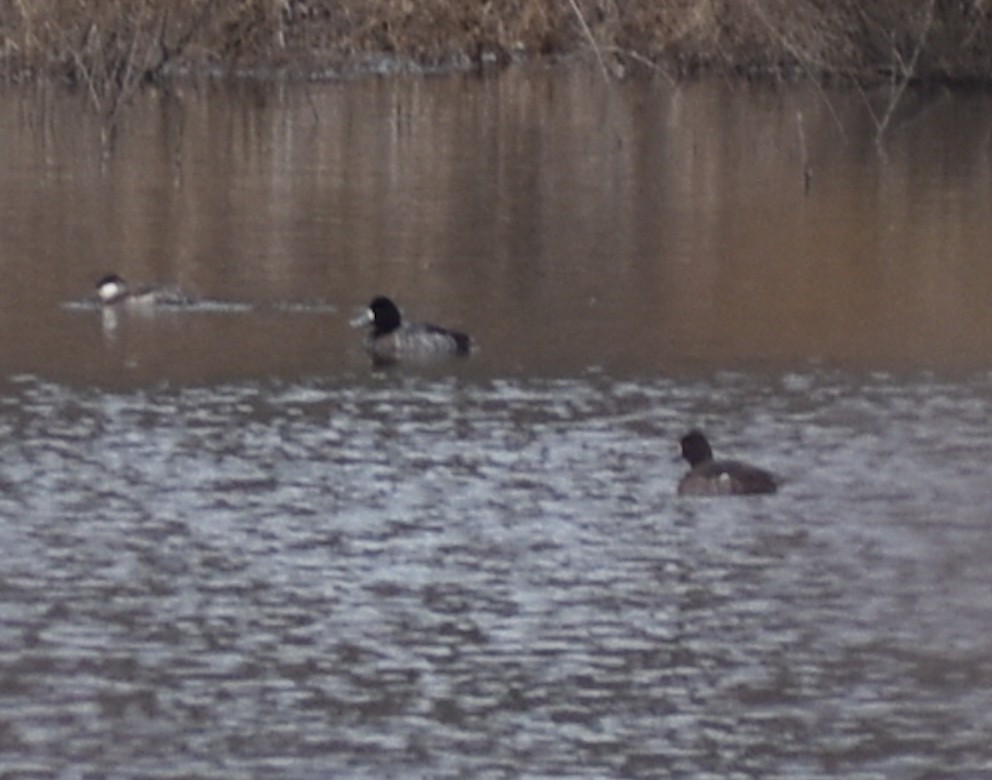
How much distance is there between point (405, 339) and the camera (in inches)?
550

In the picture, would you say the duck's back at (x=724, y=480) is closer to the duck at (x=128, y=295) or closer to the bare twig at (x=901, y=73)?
the duck at (x=128, y=295)

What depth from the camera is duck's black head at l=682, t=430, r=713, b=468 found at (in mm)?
10883

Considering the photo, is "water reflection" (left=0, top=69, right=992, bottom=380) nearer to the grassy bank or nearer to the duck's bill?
the duck's bill

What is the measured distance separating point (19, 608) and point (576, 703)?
2094 millimetres

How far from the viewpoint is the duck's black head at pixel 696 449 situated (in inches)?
428

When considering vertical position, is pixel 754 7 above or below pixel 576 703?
above

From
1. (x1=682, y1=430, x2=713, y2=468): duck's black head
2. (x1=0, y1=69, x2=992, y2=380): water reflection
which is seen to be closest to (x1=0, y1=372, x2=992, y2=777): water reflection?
(x1=682, y1=430, x2=713, y2=468): duck's black head

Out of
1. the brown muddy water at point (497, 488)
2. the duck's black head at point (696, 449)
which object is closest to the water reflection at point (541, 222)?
the brown muddy water at point (497, 488)

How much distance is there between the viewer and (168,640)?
8766 mm

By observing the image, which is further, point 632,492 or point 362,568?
point 632,492

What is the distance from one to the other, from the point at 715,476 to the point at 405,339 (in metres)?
3.56

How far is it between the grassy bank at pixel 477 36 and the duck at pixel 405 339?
13310 millimetres

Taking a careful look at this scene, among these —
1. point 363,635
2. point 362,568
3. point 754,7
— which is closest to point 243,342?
point 362,568

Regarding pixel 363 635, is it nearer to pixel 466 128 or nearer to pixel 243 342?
pixel 243 342
